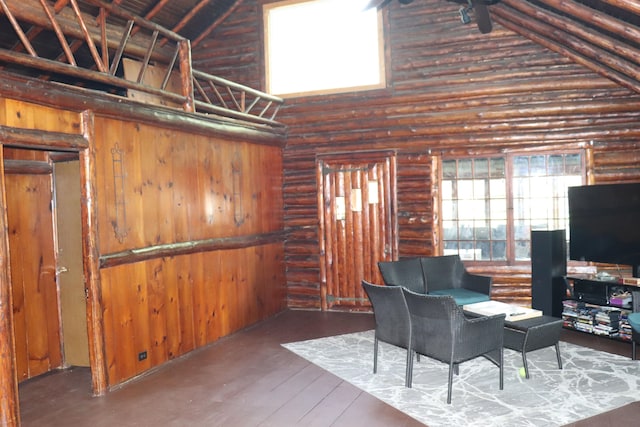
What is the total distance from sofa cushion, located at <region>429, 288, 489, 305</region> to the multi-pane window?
127cm

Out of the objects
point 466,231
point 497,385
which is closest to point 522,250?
point 466,231

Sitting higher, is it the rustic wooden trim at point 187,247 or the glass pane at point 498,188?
the glass pane at point 498,188

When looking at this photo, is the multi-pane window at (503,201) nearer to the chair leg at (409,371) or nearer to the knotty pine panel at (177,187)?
the knotty pine panel at (177,187)

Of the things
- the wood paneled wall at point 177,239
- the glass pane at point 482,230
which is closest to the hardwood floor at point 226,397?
the wood paneled wall at point 177,239

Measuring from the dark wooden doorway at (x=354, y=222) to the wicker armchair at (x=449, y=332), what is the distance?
3299 millimetres

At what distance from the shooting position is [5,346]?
3.96m

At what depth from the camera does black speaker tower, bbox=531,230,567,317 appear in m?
6.48

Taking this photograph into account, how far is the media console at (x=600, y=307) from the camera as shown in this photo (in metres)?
5.97

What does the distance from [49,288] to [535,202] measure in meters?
6.24

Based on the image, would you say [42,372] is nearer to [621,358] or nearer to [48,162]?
[48,162]

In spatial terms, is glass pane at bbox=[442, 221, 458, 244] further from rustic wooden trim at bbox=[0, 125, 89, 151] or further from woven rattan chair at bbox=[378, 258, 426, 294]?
rustic wooden trim at bbox=[0, 125, 89, 151]

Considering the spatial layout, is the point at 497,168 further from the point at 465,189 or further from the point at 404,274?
the point at 404,274

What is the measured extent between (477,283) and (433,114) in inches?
103

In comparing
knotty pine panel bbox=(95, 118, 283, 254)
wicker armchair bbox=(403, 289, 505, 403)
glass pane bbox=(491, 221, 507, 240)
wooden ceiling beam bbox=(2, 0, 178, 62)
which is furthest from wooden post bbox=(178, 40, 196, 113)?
glass pane bbox=(491, 221, 507, 240)
